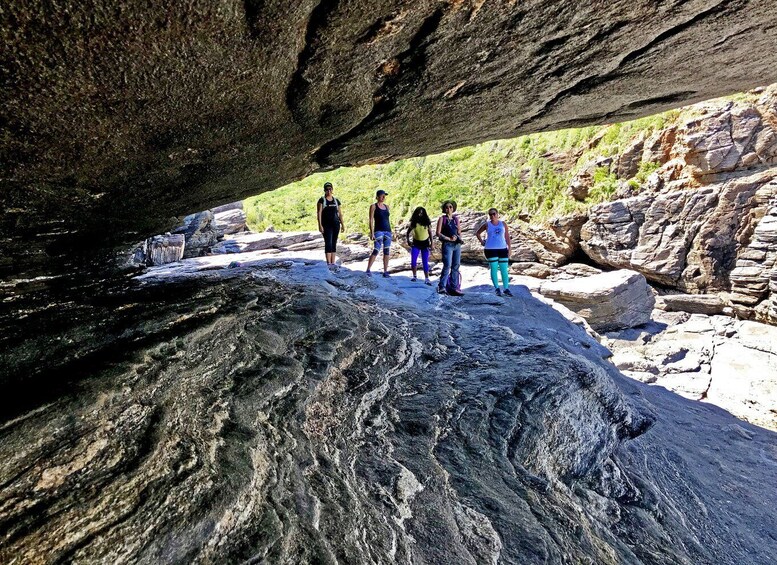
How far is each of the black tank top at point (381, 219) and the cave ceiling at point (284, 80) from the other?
347 centimetres

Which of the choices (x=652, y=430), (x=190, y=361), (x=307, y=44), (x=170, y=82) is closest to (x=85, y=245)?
(x=190, y=361)

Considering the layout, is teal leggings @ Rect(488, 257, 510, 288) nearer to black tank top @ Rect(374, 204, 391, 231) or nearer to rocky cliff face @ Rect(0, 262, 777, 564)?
black tank top @ Rect(374, 204, 391, 231)

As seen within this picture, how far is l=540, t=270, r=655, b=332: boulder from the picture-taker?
63.5 ft

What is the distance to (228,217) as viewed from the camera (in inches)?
1027

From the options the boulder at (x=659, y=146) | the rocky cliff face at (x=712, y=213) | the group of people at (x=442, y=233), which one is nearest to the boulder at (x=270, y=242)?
the group of people at (x=442, y=233)

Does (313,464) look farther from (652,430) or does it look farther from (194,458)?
(652,430)

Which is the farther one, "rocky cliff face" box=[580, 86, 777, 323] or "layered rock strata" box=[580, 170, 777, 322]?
"rocky cliff face" box=[580, 86, 777, 323]

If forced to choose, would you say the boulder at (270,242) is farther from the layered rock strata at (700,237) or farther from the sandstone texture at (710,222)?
the sandstone texture at (710,222)

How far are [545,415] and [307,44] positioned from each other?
4.89m

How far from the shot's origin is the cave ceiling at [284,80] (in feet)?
9.87

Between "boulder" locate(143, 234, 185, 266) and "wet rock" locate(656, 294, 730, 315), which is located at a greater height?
"boulder" locate(143, 234, 185, 266)

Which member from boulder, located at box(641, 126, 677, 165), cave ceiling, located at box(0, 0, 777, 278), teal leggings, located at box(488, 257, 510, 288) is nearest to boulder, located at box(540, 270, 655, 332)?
boulder, located at box(641, 126, 677, 165)

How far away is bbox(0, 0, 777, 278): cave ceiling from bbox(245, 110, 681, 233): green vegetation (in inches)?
752

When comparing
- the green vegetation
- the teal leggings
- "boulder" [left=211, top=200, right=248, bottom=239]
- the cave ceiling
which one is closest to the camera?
the cave ceiling
